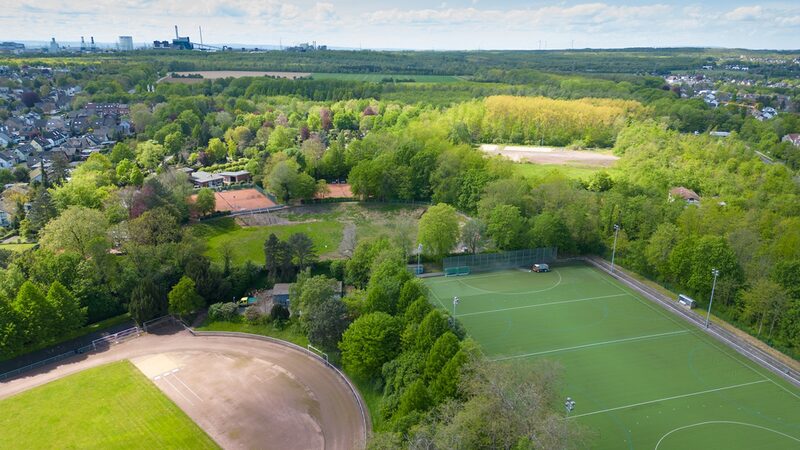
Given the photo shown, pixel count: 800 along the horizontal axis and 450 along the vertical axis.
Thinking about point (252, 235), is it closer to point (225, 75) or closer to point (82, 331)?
point (82, 331)

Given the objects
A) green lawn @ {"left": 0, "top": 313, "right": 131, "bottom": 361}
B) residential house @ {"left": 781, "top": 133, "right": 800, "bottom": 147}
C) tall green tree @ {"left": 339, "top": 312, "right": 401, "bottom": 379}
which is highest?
residential house @ {"left": 781, "top": 133, "right": 800, "bottom": 147}

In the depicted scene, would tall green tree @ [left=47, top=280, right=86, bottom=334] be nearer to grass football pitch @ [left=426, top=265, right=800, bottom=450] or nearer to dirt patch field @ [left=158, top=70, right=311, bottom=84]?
grass football pitch @ [left=426, top=265, right=800, bottom=450]

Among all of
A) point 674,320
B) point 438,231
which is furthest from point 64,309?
Answer: point 674,320

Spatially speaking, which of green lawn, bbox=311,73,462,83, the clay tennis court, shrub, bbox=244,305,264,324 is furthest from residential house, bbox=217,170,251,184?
green lawn, bbox=311,73,462,83

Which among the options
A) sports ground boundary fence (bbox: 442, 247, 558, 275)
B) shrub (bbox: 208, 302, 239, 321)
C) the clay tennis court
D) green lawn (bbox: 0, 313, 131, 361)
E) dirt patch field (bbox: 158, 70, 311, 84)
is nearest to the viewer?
green lawn (bbox: 0, 313, 131, 361)

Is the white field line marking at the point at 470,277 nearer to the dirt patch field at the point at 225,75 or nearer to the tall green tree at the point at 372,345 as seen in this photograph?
the tall green tree at the point at 372,345

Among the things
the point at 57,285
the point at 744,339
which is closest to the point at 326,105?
the point at 57,285
